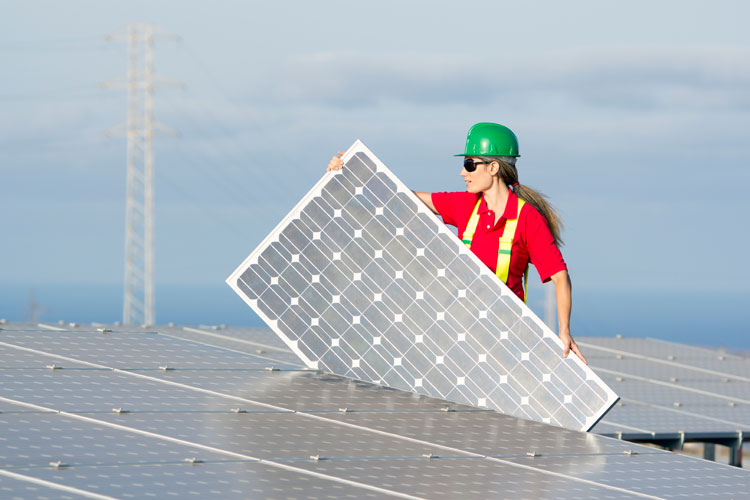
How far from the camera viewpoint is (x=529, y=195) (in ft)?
34.1

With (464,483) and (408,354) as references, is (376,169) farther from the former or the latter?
(464,483)

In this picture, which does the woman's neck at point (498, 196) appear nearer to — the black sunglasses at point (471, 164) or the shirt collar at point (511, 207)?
the shirt collar at point (511, 207)

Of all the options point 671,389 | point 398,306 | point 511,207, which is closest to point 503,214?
point 511,207

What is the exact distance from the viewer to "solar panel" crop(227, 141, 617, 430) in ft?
32.4

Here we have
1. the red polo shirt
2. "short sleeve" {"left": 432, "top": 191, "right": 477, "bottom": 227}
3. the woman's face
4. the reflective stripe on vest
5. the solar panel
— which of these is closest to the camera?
the solar panel

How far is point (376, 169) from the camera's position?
35.9 ft

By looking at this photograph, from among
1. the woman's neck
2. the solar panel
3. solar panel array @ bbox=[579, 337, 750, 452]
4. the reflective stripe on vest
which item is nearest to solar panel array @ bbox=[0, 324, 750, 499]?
the solar panel

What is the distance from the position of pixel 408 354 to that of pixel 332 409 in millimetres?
1438

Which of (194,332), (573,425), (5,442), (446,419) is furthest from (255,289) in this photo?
(194,332)

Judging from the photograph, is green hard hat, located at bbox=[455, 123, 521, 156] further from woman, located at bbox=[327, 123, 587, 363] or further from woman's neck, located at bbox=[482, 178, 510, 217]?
woman's neck, located at bbox=[482, 178, 510, 217]

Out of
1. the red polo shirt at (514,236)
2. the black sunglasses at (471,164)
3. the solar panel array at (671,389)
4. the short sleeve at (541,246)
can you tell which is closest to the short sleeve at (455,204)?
the red polo shirt at (514,236)

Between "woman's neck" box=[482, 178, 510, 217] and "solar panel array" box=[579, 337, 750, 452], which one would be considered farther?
"solar panel array" box=[579, 337, 750, 452]

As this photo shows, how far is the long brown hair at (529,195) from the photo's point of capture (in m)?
10.3

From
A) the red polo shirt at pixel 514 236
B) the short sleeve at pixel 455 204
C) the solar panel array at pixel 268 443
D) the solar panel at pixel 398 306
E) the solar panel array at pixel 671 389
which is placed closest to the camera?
the solar panel array at pixel 268 443
